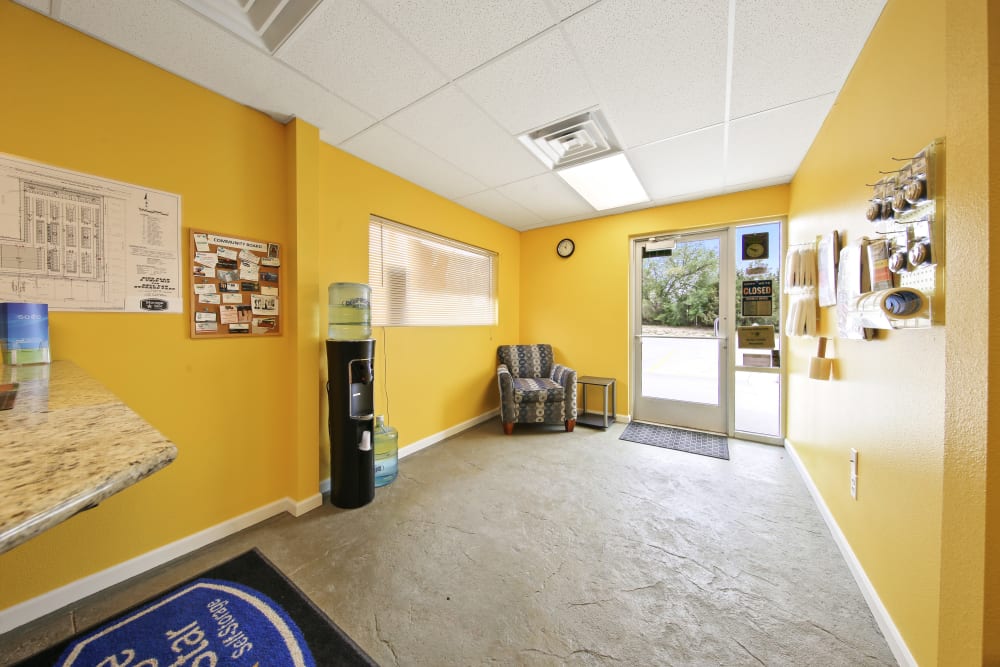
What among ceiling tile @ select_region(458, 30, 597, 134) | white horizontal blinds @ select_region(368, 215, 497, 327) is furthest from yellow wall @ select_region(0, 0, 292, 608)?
ceiling tile @ select_region(458, 30, 597, 134)

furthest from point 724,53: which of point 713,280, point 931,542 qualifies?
point 713,280

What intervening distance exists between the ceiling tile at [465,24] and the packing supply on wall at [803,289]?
215 centimetres

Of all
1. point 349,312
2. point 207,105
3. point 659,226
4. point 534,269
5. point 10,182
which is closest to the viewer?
point 10,182

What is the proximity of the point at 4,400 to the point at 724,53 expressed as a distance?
2943 millimetres

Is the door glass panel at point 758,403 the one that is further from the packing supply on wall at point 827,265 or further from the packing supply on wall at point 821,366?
the packing supply on wall at point 827,265

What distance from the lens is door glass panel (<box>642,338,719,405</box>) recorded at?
12.3ft

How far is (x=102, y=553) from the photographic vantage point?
1.63 metres

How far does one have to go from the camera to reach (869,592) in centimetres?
155

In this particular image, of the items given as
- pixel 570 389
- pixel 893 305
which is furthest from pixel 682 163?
pixel 570 389

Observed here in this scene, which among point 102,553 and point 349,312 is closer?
point 102,553

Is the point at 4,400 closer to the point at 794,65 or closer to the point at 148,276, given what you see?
the point at 148,276

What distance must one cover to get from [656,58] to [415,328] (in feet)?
8.54

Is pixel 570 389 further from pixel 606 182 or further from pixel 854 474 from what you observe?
pixel 854 474

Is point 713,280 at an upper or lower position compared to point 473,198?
lower
